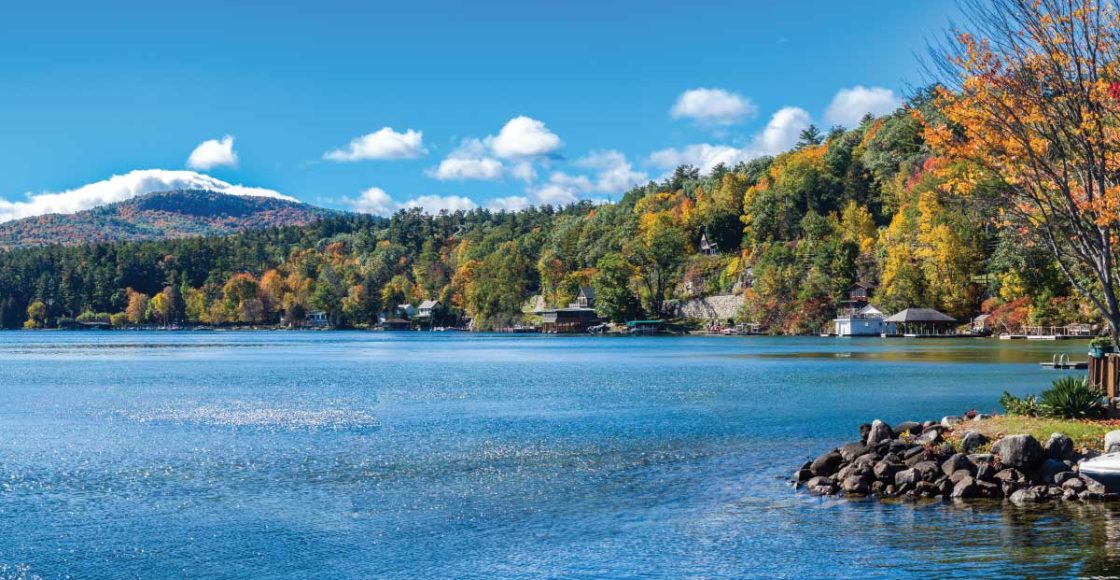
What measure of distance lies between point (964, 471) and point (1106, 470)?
A: 293cm

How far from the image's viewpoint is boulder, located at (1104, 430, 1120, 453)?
21.9 meters

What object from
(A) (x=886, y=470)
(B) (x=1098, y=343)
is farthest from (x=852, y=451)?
(B) (x=1098, y=343)

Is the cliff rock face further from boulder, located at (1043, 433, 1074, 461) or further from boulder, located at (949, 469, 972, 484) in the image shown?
boulder, located at (949, 469, 972, 484)

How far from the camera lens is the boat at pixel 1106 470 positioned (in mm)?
20453

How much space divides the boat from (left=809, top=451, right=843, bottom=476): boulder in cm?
564

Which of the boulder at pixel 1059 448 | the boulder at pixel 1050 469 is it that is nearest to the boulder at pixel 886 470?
the boulder at pixel 1050 469

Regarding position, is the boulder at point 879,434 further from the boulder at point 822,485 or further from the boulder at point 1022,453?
the boulder at point 1022,453

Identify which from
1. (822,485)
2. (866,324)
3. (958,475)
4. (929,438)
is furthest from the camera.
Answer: (866,324)

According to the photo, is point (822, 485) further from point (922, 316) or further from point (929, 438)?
point (922, 316)

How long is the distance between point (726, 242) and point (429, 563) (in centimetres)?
17616

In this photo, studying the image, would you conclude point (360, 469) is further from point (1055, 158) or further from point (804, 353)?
point (804, 353)

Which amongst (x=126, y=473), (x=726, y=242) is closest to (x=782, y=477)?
(x=126, y=473)

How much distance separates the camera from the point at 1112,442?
72.4 ft

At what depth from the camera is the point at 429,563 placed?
58.2ft
